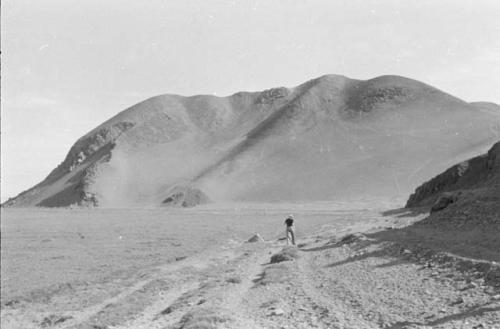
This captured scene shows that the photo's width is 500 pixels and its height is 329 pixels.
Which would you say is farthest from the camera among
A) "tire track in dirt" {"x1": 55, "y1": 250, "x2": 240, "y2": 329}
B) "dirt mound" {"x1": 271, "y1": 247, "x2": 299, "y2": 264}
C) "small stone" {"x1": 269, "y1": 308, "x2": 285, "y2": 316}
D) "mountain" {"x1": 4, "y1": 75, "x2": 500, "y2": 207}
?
"mountain" {"x1": 4, "y1": 75, "x2": 500, "y2": 207}

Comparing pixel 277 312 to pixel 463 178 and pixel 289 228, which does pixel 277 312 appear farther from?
pixel 463 178

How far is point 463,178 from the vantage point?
5219 cm

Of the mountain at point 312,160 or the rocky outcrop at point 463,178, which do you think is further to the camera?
the mountain at point 312,160

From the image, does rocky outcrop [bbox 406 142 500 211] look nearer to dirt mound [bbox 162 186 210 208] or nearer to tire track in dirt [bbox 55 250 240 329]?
tire track in dirt [bbox 55 250 240 329]

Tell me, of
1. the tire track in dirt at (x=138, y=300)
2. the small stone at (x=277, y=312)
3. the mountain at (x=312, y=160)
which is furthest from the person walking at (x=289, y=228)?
the mountain at (x=312, y=160)

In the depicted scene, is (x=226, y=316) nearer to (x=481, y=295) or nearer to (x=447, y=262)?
(x=481, y=295)

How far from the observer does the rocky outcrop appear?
4280 cm

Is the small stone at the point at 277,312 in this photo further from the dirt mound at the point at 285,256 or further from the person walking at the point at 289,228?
the person walking at the point at 289,228

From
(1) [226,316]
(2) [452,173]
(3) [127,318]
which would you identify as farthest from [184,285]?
(2) [452,173]

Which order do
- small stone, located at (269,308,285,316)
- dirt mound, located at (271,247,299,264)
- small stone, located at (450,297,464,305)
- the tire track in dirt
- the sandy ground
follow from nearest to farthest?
small stone, located at (450,297,464,305) < the sandy ground < small stone, located at (269,308,285,316) < the tire track in dirt < dirt mound, located at (271,247,299,264)

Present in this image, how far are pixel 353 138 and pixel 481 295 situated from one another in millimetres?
162604

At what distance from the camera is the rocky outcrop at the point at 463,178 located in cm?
4280

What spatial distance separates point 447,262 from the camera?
16797mm

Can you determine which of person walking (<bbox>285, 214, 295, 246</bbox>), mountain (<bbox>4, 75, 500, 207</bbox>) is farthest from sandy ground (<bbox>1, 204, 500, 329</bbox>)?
mountain (<bbox>4, 75, 500, 207</bbox>)
